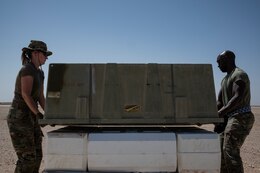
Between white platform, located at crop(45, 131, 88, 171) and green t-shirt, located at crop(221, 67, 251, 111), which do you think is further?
green t-shirt, located at crop(221, 67, 251, 111)

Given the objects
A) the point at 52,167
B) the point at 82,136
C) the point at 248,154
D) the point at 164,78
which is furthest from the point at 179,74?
the point at 248,154

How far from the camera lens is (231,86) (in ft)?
14.8

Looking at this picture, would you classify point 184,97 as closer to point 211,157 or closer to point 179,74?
point 179,74

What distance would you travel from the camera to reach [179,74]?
3609 mm

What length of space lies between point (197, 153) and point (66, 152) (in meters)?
1.33

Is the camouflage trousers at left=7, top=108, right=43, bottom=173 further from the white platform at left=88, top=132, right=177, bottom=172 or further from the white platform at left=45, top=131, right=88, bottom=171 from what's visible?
the white platform at left=88, top=132, right=177, bottom=172

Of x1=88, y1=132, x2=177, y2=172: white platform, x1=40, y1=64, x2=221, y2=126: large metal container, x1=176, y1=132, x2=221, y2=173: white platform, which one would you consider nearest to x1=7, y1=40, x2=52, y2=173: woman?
x1=40, y1=64, x2=221, y2=126: large metal container

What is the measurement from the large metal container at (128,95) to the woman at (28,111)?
0.55 meters

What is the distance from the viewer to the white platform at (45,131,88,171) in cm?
333

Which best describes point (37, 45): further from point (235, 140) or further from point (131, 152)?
point (235, 140)

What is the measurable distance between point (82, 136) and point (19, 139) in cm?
113

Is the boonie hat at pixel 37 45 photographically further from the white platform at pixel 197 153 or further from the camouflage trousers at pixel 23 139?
the white platform at pixel 197 153

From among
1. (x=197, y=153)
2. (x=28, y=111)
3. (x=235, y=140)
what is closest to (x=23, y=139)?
(x=28, y=111)

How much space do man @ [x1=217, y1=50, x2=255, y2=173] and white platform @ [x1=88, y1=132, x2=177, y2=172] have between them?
3.87ft
